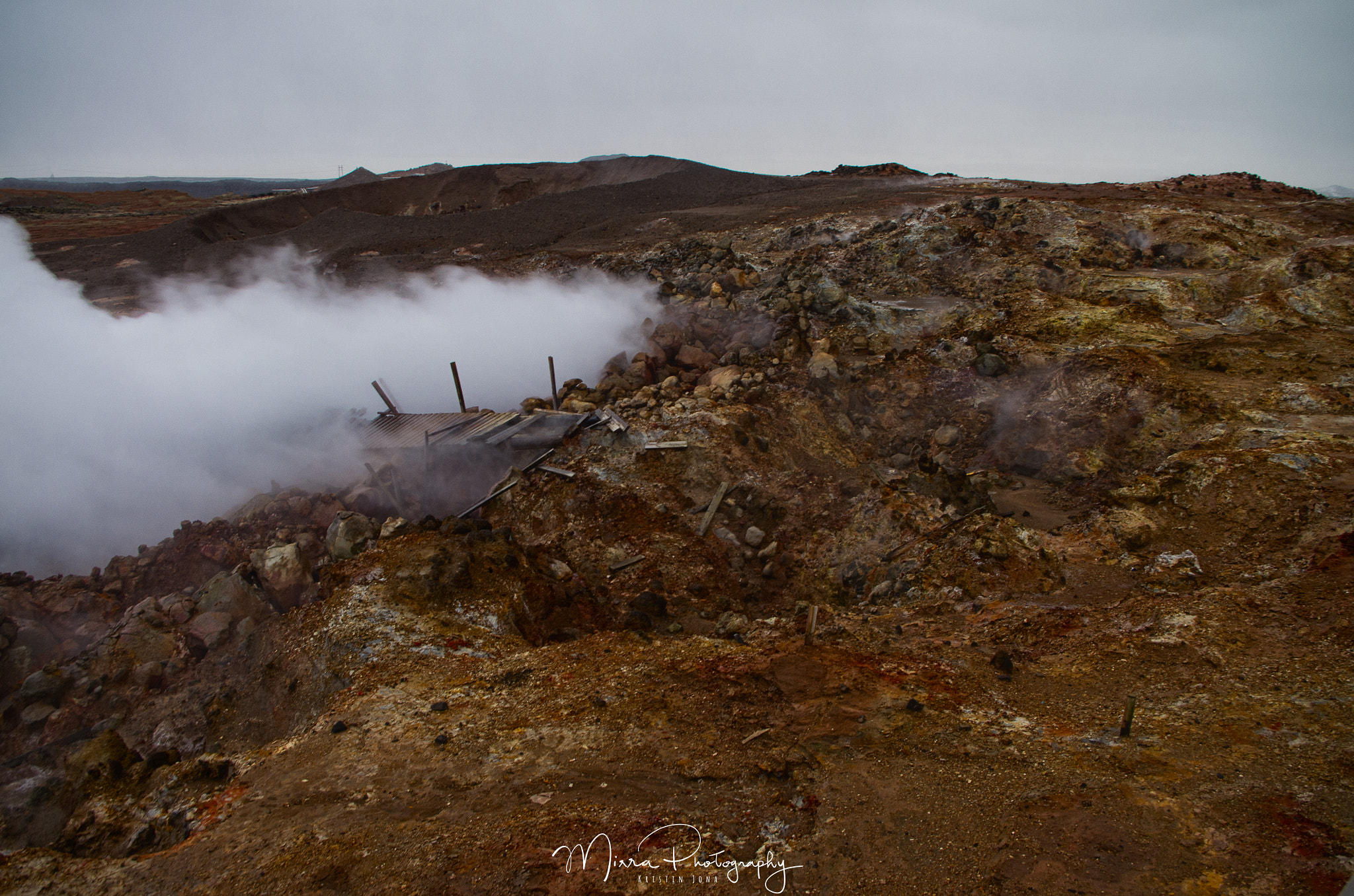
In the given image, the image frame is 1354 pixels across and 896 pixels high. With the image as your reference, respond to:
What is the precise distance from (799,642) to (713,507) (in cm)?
266

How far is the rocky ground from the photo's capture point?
349 centimetres

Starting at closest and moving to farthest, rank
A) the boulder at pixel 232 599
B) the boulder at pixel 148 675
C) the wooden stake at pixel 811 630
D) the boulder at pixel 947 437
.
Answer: the wooden stake at pixel 811 630 → the boulder at pixel 148 675 → the boulder at pixel 232 599 → the boulder at pixel 947 437

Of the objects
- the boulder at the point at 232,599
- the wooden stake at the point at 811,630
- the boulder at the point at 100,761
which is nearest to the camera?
the boulder at the point at 100,761

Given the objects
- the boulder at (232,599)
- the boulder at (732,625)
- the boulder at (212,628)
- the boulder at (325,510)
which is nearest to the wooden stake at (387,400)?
the boulder at (325,510)

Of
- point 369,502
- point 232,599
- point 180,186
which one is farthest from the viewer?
point 180,186

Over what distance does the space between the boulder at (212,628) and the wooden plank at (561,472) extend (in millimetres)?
3726

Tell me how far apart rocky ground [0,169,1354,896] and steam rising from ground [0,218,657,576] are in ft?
4.54

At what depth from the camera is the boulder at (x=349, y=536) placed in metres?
7.37

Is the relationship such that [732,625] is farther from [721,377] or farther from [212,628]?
[212,628]

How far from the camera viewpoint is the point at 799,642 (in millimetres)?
5578

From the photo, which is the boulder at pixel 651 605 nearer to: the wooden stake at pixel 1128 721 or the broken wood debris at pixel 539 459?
the broken wood debris at pixel 539 459

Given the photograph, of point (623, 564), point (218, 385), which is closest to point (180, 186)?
point (218, 385)

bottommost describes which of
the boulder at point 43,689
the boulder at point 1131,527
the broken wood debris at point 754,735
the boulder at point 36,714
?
the boulder at point 36,714

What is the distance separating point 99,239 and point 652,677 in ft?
108
